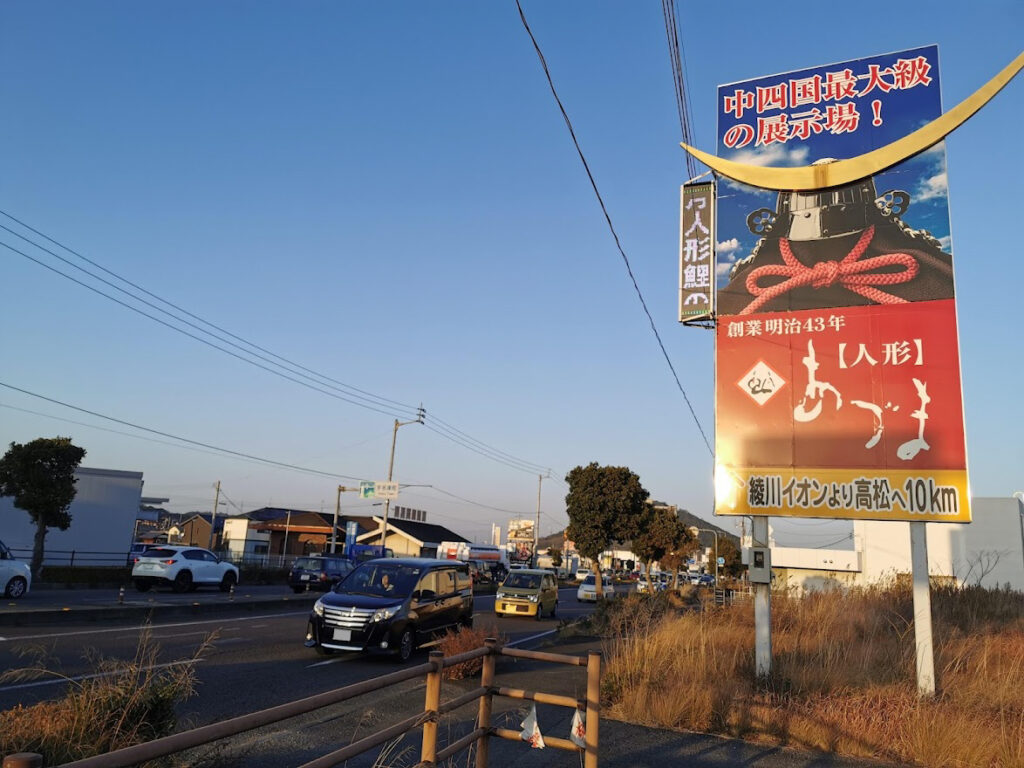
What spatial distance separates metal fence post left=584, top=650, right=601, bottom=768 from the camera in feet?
16.3

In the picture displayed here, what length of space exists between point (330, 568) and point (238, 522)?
134 feet

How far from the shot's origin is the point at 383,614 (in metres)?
12.2

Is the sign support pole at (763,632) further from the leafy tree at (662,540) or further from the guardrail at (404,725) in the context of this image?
the leafy tree at (662,540)

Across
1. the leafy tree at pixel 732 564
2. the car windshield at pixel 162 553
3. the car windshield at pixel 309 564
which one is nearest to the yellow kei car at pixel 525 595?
the car windshield at pixel 309 564

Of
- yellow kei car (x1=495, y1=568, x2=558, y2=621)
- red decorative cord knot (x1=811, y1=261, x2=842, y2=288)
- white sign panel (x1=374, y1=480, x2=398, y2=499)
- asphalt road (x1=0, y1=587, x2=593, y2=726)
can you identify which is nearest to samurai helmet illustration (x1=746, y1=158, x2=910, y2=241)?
red decorative cord knot (x1=811, y1=261, x2=842, y2=288)

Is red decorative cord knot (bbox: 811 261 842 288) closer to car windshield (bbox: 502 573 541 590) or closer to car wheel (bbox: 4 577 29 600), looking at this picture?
car windshield (bbox: 502 573 541 590)

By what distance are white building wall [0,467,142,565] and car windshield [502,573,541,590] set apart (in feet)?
88.3

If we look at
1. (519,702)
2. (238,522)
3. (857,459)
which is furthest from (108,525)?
(857,459)

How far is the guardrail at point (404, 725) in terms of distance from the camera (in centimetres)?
235

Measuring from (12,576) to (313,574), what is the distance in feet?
41.1

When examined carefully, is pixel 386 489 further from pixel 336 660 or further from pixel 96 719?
pixel 96 719

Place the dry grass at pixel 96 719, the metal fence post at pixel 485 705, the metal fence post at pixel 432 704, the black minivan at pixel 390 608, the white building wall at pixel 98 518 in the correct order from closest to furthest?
the metal fence post at pixel 432 704 < the dry grass at pixel 96 719 < the metal fence post at pixel 485 705 < the black minivan at pixel 390 608 < the white building wall at pixel 98 518

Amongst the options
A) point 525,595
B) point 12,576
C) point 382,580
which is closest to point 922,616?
point 382,580

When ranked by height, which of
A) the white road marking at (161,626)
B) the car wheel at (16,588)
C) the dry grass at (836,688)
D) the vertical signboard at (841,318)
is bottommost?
the white road marking at (161,626)
